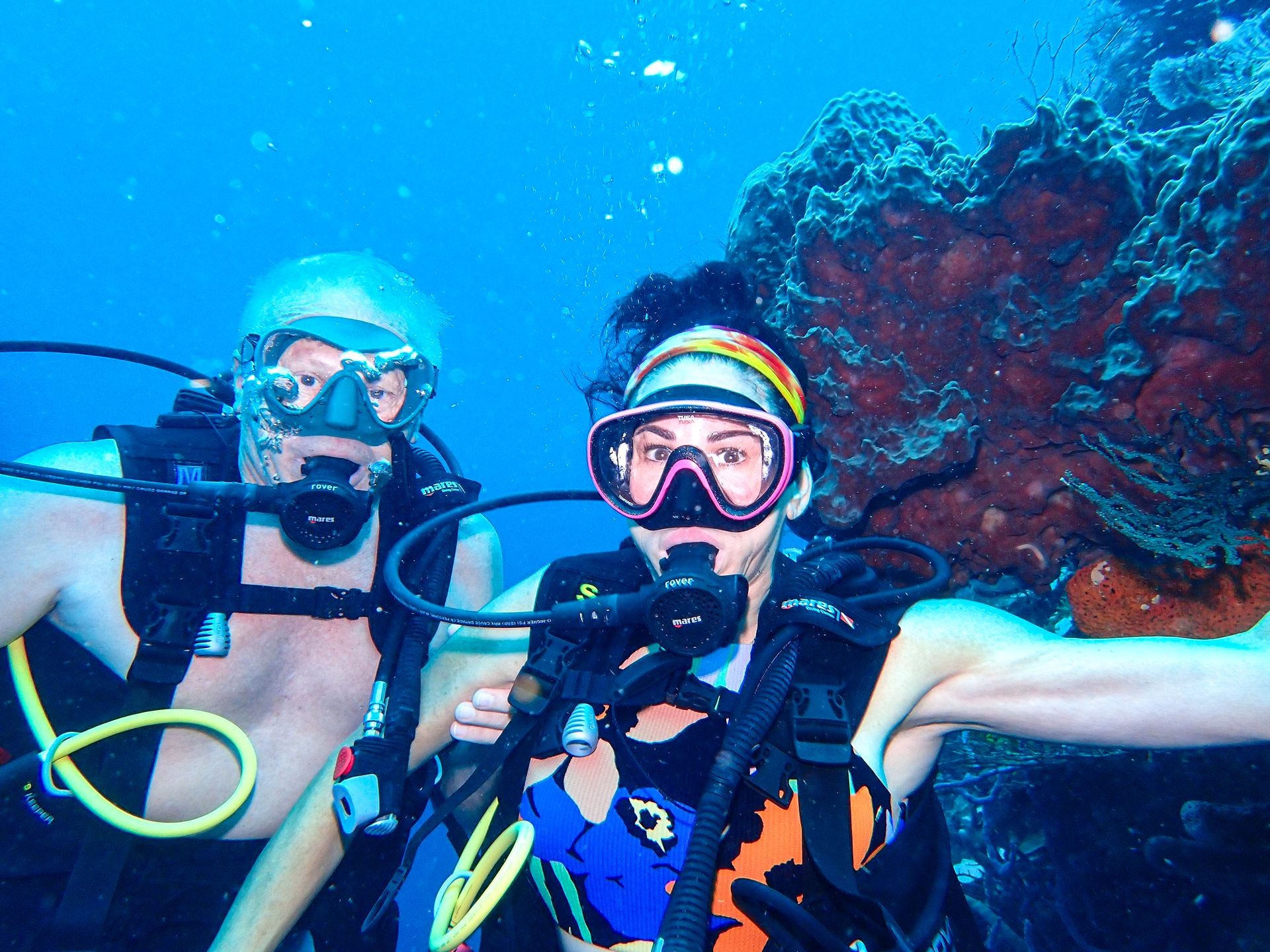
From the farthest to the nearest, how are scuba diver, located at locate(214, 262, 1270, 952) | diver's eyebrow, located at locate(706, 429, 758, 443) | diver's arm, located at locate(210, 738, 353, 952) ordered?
diver's eyebrow, located at locate(706, 429, 758, 443) < diver's arm, located at locate(210, 738, 353, 952) < scuba diver, located at locate(214, 262, 1270, 952)

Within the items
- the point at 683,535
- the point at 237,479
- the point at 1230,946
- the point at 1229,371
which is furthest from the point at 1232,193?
the point at 237,479

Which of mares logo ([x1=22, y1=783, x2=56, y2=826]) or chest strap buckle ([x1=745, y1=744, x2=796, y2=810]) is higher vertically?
chest strap buckle ([x1=745, y1=744, x2=796, y2=810])

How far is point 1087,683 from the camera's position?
1.85m

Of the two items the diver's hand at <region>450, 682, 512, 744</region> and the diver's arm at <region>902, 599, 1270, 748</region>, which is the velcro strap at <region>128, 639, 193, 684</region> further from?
the diver's arm at <region>902, 599, 1270, 748</region>

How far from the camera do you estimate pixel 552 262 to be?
107500mm

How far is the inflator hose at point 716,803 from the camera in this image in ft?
4.69

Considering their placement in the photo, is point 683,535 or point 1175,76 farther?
point 1175,76

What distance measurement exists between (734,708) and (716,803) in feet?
1.63

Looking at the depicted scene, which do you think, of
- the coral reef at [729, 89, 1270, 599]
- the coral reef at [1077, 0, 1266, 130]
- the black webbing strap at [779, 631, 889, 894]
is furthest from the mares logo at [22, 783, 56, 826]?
the coral reef at [1077, 0, 1266, 130]

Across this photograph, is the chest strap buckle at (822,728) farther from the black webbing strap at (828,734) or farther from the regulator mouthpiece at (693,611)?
the regulator mouthpiece at (693,611)

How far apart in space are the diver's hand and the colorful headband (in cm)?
144

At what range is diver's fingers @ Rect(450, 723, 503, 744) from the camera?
2.48m

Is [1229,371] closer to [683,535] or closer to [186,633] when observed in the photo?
[683,535]

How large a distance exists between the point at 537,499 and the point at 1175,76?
8.95 m
